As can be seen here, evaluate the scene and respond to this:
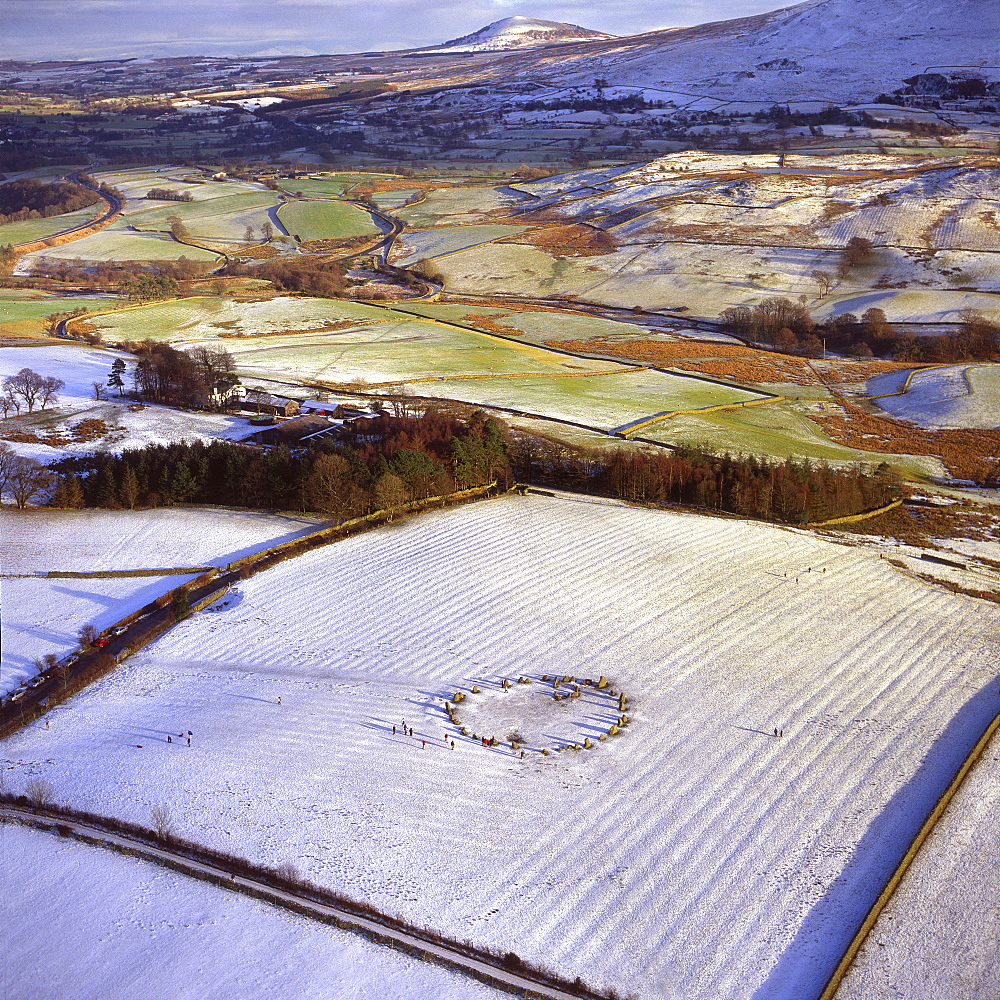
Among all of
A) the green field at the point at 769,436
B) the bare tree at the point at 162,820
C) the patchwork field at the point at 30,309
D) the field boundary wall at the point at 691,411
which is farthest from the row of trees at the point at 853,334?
the bare tree at the point at 162,820

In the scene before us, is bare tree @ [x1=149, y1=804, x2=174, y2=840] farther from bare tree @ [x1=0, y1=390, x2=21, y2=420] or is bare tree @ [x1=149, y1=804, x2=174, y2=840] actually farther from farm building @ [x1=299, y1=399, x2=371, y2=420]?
Answer: bare tree @ [x1=0, y1=390, x2=21, y2=420]

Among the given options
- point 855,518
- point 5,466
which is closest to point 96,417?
point 5,466

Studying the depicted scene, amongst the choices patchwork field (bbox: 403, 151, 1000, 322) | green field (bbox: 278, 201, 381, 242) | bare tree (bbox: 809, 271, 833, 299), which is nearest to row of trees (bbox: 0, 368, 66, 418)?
patchwork field (bbox: 403, 151, 1000, 322)

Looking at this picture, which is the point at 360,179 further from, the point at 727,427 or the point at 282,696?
the point at 282,696

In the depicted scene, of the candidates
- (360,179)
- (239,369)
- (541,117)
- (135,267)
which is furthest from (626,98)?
(239,369)

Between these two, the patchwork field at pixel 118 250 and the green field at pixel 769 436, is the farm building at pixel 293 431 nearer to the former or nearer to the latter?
the green field at pixel 769 436

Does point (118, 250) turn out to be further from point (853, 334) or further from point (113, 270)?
point (853, 334)
